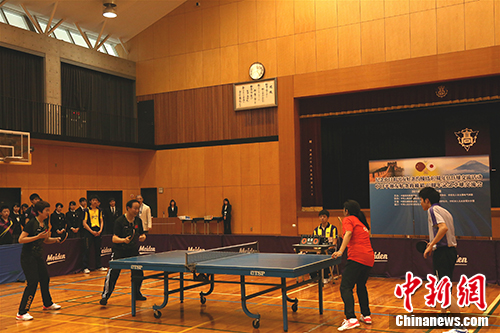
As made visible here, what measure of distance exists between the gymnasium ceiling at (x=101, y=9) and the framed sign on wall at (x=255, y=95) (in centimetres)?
470

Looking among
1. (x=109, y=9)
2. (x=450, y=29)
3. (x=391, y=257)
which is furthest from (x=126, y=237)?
(x=450, y=29)

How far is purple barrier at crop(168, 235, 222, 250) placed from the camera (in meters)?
13.2

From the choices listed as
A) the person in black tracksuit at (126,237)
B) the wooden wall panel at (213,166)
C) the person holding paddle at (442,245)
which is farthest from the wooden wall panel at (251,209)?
the person holding paddle at (442,245)

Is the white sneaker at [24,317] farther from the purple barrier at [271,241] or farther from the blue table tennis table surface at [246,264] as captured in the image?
the purple barrier at [271,241]

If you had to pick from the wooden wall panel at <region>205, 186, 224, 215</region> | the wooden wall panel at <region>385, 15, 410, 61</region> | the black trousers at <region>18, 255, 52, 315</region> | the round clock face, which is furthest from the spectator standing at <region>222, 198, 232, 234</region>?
the black trousers at <region>18, 255, 52, 315</region>

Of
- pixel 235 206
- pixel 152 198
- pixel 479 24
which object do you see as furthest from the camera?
pixel 152 198

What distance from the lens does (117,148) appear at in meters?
19.6

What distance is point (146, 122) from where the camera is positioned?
2092 centimetres

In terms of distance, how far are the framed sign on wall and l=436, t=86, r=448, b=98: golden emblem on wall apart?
18.1ft

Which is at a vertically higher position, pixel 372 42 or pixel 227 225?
pixel 372 42

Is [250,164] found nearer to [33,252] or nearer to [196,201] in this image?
[196,201]

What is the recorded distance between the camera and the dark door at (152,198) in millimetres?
20594

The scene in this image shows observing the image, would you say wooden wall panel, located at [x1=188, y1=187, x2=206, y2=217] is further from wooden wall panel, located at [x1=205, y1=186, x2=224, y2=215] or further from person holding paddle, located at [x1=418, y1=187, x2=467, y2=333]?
person holding paddle, located at [x1=418, y1=187, x2=467, y2=333]

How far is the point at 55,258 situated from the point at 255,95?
30.5ft
